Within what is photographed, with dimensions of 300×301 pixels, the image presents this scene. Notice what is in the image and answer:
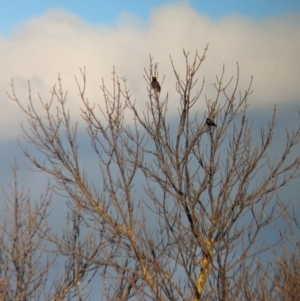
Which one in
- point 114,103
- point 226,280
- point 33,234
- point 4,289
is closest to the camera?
point 226,280

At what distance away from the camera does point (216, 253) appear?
7750mm

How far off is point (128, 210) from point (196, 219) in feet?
4.08

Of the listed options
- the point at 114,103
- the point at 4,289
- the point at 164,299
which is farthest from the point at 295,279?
the point at 4,289

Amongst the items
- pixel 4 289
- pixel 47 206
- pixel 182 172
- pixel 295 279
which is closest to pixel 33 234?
pixel 47 206

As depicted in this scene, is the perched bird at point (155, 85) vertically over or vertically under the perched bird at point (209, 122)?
over

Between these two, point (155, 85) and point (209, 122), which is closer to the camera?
point (209, 122)

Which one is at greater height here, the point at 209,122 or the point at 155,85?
the point at 155,85

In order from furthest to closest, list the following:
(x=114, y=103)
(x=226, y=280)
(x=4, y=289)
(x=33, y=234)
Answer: (x=33, y=234), (x=4, y=289), (x=114, y=103), (x=226, y=280)

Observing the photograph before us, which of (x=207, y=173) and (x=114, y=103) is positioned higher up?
(x=114, y=103)

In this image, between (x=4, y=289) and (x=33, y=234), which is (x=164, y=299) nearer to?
(x=4, y=289)

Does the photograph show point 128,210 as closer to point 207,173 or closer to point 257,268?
point 207,173

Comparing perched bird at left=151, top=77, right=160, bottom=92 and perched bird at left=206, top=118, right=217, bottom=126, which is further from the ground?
perched bird at left=151, top=77, right=160, bottom=92

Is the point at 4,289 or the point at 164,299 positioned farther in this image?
the point at 4,289

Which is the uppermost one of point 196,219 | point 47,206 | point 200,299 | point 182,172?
point 47,206
